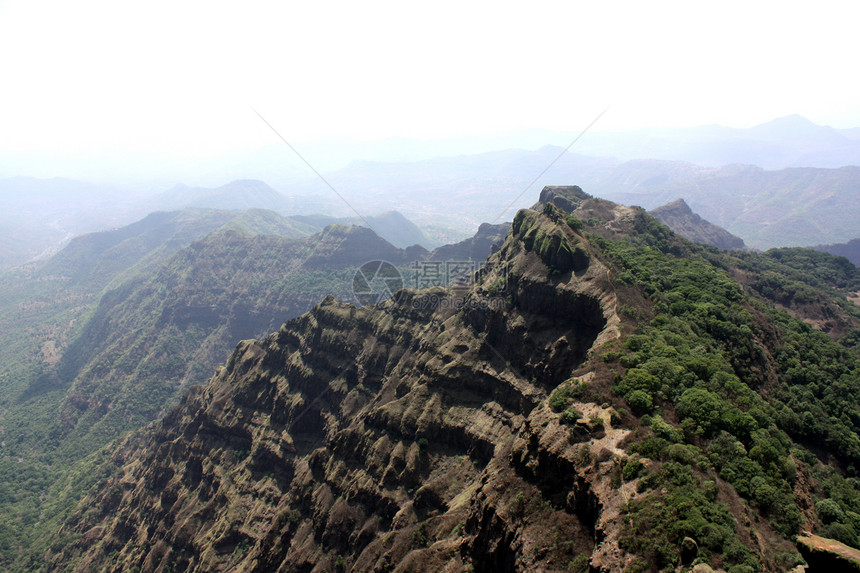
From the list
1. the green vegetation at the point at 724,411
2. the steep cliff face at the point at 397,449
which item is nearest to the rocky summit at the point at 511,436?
the green vegetation at the point at 724,411

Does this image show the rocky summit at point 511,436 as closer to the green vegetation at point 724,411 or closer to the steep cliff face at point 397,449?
the green vegetation at point 724,411

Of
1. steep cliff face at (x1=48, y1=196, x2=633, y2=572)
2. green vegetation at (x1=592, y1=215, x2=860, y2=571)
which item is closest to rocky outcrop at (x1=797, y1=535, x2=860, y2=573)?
green vegetation at (x1=592, y1=215, x2=860, y2=571)

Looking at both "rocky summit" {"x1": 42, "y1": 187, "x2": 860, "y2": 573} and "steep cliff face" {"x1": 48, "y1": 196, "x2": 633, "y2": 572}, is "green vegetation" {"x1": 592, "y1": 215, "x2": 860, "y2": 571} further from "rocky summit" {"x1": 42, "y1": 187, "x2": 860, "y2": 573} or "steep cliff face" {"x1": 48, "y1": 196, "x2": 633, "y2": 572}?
"steep cliff face" {"x1": 48, "y1": 196, "x2": 633, "y2": 572}

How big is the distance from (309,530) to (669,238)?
122 m

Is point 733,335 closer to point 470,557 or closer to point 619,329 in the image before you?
point 619,329

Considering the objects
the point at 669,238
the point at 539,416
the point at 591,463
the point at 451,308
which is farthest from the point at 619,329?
the point at 669,238

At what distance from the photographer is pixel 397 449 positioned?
73.5 m

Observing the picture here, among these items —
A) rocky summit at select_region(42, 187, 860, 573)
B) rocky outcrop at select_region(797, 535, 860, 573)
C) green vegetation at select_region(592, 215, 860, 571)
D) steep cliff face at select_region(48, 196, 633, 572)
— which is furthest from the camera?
steep cliff face at select_region(48, 196, 633, 572)

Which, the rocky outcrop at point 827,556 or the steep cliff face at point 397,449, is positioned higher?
the rocky outcrop at point 827,556

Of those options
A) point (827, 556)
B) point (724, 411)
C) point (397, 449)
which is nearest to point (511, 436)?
point (397, 449)

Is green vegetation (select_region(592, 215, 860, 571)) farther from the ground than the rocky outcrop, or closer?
closer

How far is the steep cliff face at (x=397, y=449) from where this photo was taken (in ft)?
143

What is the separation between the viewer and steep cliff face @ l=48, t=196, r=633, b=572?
4369cm

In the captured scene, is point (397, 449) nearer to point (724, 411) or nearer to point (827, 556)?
point (724, 411)
